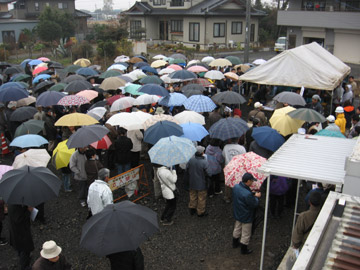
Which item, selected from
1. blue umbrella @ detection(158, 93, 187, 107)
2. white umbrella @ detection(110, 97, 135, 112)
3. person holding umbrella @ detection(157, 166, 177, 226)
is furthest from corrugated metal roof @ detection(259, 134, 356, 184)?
white umbrella @ detection(110, 97, 135, 112)

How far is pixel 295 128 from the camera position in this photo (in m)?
8.15

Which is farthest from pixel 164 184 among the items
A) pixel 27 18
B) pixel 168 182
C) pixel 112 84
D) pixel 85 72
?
pixel 27 18

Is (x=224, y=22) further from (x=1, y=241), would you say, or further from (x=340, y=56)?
(x=1, y=241)

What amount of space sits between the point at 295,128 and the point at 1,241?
6765 mm

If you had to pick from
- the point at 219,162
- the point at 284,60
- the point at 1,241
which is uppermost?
the point at 284,60

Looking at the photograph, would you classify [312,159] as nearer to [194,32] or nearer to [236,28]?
[194,32]

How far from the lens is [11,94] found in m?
9.98

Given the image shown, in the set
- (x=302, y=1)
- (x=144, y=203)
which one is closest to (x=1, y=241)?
(x=144, y=203)

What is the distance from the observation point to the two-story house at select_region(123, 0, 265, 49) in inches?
1315

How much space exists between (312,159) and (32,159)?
494 cm

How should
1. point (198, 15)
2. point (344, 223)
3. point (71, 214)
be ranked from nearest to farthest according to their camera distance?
point (344, 223) < point (71, 214) < point (198, 15)

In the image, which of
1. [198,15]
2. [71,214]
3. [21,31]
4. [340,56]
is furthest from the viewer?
[21,31]

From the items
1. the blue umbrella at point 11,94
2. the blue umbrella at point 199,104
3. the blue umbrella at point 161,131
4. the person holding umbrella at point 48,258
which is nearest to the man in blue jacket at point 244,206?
the blue umbrella at point 161,131

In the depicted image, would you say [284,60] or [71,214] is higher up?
[284,60]
